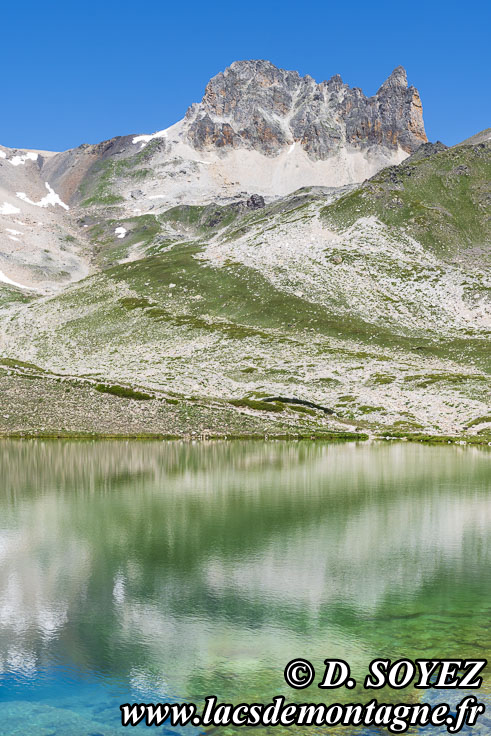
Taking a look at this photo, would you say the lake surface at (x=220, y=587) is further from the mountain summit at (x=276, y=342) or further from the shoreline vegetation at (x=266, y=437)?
the mountain summit at (x=276, y=342)

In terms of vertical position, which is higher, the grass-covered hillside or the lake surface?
the grass-covered hillside

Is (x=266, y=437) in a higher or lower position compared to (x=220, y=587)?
higher

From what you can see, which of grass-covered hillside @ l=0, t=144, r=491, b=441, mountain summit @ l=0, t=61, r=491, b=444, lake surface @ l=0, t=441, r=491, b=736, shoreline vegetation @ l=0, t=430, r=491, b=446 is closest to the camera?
lake surface @ l=0, t=441, r=491, b=736

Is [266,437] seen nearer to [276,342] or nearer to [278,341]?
[276,342]

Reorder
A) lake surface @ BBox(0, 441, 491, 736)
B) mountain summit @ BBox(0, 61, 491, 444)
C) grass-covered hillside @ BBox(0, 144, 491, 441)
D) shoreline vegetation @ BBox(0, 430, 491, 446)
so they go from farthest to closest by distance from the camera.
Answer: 1. grass-covered hillside @ BBox(0, 144, 491, 441)
2. mountain summit @ BBox(0, 61, 491, 444)
3. shoreline vegetation @ BBox(0, 430, 491, 446)
4. lake surface @ BBox(0, 441, 491, 736)

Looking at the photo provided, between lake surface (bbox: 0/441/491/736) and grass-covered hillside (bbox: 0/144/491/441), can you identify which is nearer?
lake surface (bbox: 0/441/491/736)

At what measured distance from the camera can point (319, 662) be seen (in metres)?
17.0

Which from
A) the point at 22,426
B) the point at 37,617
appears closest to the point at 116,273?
the point at 22,426

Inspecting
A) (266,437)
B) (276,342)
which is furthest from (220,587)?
(276,342)

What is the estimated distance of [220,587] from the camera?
22906mm

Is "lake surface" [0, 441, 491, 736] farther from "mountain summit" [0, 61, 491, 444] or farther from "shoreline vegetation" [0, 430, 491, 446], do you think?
"mountain summit" [0, 61, 491, 444]

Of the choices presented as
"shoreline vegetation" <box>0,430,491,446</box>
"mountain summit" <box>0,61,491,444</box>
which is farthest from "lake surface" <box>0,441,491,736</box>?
"mountain summit" <box>0,61,491,444</box>

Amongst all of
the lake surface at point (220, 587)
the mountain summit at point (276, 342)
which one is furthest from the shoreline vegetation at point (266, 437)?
the lake surface at point (220, 587)

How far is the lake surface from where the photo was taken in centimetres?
1587
